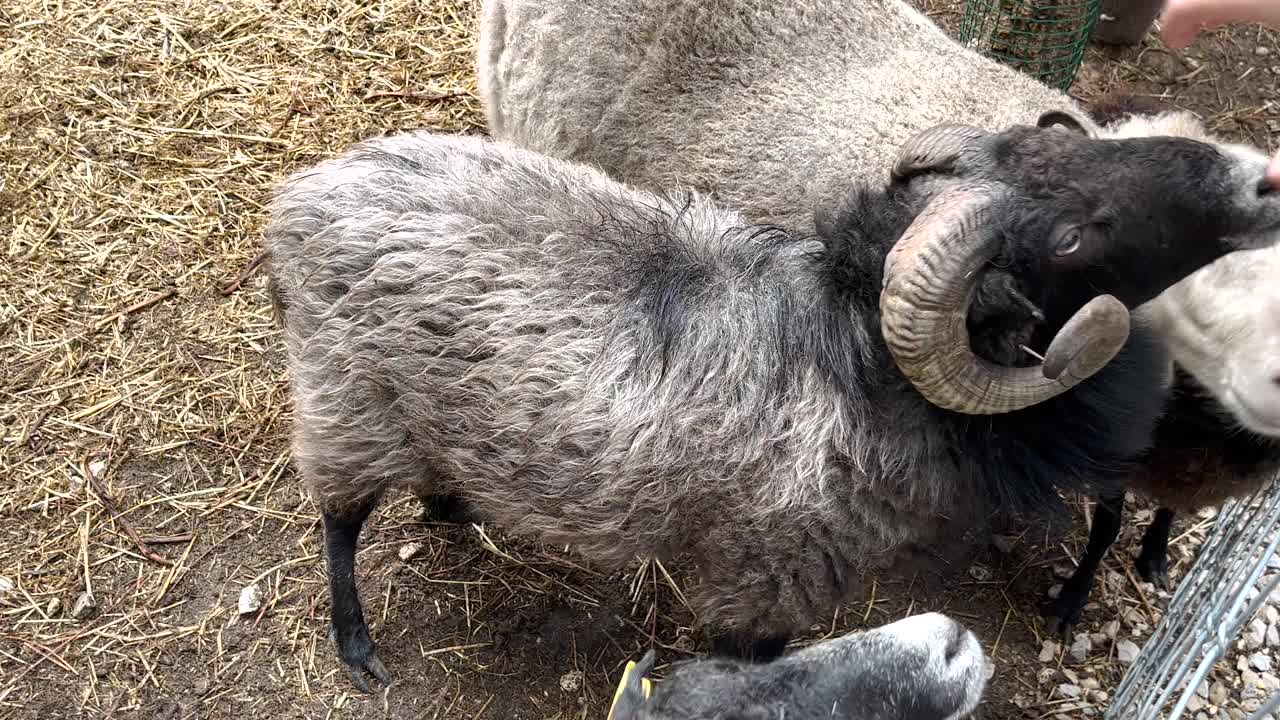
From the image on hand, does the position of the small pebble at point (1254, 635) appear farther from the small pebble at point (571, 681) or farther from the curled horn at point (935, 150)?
the small pebble at point (571, 681)

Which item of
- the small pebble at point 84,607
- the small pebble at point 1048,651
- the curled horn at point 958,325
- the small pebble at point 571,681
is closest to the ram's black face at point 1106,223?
the curled horn at point 958,325

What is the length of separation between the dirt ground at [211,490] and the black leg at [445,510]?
48 millimetres

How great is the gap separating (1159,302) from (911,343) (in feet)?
3.94

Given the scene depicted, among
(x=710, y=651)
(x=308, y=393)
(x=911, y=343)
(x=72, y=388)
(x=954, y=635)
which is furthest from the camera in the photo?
(x=72, y=388)

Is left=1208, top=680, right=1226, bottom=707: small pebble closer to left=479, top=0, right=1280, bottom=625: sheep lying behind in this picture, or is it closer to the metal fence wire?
the metal fence wire

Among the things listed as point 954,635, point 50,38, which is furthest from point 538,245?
point 50,38

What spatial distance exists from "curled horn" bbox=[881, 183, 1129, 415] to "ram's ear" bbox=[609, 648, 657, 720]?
1.15 meters

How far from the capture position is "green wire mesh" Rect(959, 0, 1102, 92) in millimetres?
5348

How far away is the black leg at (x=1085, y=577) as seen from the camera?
3.75 meters

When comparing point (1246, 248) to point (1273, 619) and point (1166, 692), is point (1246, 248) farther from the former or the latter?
point (1273, 619)

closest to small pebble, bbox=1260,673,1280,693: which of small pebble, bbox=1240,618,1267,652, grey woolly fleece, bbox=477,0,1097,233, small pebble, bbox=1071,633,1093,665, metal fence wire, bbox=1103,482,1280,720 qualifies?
small pebble, bbox=1240,618,1267,652

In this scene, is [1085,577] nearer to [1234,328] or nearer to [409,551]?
[1234,328]

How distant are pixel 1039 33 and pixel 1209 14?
2.70m

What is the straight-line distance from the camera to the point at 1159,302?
3285 mm
